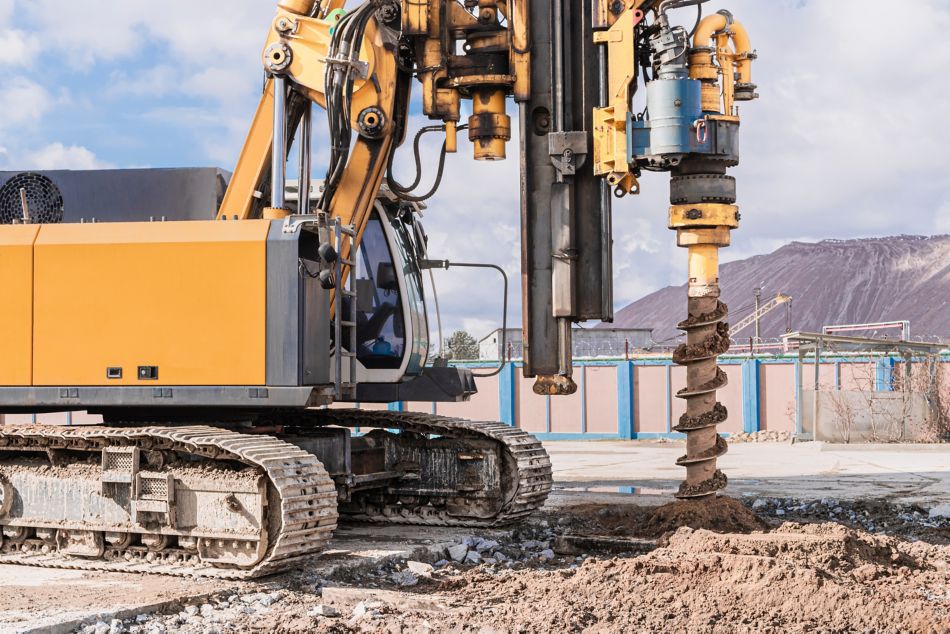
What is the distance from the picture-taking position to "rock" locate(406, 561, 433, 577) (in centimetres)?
797

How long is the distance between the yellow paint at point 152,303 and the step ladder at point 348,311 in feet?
1.84

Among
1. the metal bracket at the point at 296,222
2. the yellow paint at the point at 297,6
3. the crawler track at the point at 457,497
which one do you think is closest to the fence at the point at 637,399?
the crawler track at the point at 457,497

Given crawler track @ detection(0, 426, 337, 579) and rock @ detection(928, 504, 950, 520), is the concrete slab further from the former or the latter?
rock @ detection(928, 504, 950, 520)

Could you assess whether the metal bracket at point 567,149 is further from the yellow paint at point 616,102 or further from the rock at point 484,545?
the rock at point 484,545

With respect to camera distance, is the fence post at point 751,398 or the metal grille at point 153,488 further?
the fence post at point 751,398

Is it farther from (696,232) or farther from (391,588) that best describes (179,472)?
(696,232)

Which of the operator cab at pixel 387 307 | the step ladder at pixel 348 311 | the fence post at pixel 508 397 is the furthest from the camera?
the fence post at pixel 508 397

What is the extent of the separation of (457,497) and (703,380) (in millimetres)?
2356

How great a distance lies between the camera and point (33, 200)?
369 inches

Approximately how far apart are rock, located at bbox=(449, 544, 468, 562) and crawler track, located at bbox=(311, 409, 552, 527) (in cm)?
110

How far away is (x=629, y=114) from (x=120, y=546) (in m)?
4.71

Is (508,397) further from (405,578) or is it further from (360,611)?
(360,611)

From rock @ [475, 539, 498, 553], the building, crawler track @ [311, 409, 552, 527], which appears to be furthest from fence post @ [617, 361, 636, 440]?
rock @ [475, 539, 498, 553]

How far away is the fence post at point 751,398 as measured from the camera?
26.5 meters
